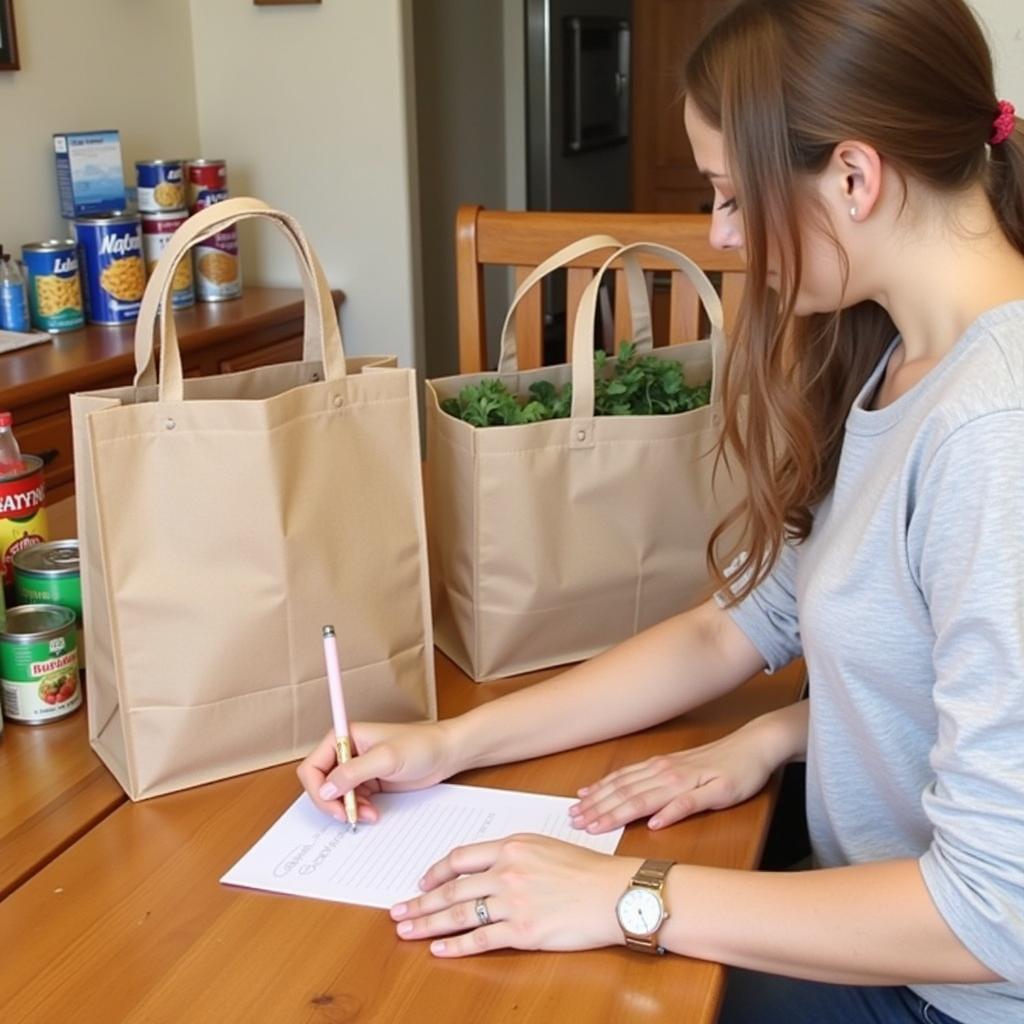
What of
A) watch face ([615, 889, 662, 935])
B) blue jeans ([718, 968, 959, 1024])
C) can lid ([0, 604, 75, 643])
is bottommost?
blue jeans ([718, 968, 959, 1024])

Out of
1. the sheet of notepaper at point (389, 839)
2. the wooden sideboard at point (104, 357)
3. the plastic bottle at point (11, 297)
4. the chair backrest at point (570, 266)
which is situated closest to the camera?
the sheet of notepaper at point (389, 839)

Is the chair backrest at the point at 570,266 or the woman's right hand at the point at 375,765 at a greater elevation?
the chair backrest at the point at 570,266

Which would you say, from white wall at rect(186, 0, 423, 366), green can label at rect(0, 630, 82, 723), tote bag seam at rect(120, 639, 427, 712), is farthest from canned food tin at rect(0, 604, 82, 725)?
white wall at rect(186, 0, 423, 366)

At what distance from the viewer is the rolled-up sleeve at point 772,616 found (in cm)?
110

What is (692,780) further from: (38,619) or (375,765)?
(38,619)

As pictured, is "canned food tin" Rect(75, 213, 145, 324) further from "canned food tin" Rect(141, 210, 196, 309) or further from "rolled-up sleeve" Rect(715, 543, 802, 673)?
"rolled-up sleeve" Rect(715, 543, 802, 673)

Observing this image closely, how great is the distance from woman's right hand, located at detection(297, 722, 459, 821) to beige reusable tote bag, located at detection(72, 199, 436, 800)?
0.21ft

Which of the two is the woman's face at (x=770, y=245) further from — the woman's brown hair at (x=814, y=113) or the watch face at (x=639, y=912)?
the watch face at (x=639, y=912)

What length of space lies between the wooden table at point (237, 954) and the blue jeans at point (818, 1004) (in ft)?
0.44

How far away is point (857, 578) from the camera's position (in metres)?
0.85

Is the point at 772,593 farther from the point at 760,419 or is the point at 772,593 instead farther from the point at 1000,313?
the point at 1000,313

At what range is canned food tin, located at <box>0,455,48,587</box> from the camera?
108 centimetres

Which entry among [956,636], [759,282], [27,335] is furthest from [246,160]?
[956,636]

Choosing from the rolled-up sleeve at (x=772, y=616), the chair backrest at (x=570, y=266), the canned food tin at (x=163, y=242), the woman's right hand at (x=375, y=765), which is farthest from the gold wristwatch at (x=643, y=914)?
the canned food tin at (x=163, y=242)
